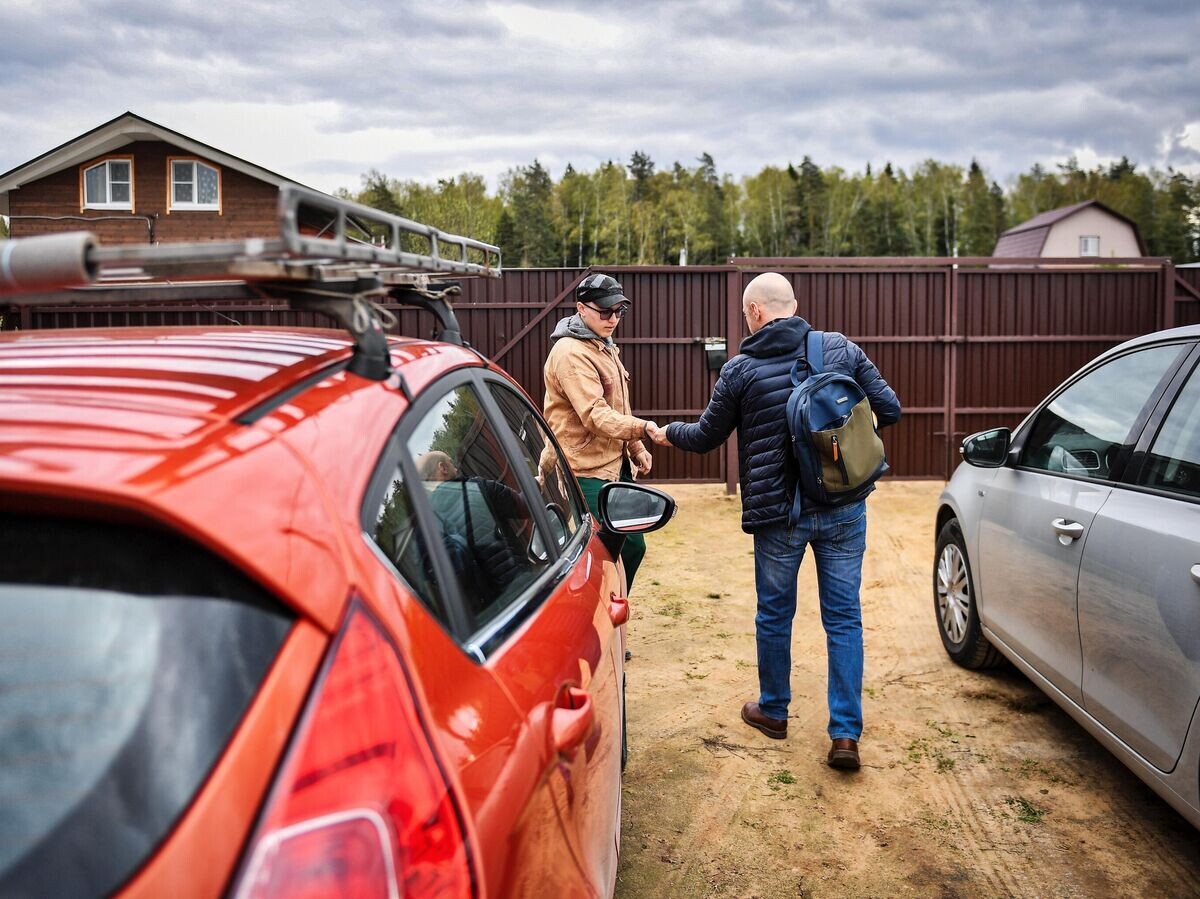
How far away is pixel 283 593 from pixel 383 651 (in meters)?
0.14

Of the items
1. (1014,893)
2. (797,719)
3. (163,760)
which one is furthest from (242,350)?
(797,719)

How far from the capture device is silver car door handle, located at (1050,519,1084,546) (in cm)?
353

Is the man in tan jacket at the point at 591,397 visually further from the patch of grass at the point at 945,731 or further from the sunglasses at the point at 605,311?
the patch of grass at the point at 945,731

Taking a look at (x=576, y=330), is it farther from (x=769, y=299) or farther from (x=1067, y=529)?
(x=1067, y=529)

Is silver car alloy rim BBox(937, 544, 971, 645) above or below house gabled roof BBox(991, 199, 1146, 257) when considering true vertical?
below

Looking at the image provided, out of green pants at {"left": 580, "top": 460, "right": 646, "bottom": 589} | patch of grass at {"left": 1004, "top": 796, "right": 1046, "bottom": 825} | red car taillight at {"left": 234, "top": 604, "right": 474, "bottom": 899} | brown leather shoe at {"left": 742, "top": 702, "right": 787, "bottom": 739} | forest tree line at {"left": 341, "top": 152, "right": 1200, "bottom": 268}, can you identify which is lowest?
patch of grass at {"left": 1004, "top": 796, "right": 1046, "bottom": 825}

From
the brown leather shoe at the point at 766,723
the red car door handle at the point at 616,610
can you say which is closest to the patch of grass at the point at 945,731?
the brown leather shoe at the point at 766,723

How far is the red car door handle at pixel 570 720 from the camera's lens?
62.5 inches

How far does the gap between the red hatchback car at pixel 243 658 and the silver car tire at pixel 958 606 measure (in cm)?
382

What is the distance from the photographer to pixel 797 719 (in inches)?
182

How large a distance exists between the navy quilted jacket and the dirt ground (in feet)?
3.36

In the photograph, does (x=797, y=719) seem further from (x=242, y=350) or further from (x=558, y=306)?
(x=558, y=306)

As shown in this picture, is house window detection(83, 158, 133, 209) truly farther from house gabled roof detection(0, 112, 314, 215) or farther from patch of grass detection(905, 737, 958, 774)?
patch of grass detection(905, 737, 958, 774)

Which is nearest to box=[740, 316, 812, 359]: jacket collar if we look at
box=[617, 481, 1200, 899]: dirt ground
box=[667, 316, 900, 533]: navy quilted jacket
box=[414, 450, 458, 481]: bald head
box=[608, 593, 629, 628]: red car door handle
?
box=[667, 316, 900, 533]: navy quilted jacket
